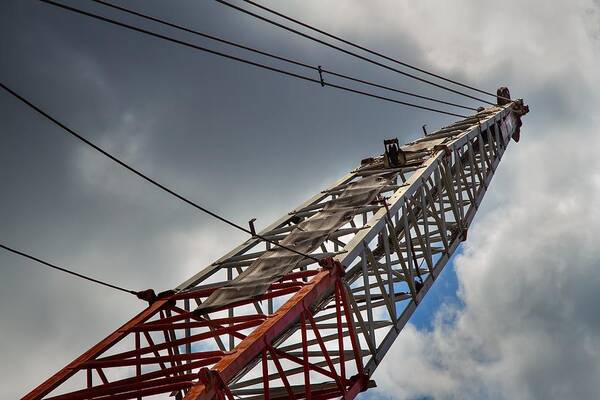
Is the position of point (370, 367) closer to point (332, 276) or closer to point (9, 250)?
point (332, 276)

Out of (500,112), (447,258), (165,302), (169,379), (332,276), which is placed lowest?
(169,379)

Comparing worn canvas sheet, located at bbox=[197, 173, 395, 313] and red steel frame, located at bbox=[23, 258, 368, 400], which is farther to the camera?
worn canvas sheet, located at bbox=[197, 173, 395, 313]

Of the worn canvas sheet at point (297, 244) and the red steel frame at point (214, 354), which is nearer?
the red steel frame at point (214, 354)

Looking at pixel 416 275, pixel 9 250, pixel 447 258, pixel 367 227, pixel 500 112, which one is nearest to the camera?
pixel 9 250

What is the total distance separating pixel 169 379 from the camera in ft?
54.6

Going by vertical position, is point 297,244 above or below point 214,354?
above

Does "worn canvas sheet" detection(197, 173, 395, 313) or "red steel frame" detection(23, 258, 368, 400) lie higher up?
"worn canvas sheet" detection(197, 173, 395, 313)

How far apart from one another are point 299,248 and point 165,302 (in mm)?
3881

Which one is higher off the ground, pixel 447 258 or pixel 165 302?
pixel 447 258

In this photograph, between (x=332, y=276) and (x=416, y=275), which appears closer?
(x=332, y=276)

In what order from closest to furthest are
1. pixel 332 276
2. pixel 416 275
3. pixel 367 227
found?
pixel 332 276, pixel 367 227, pixel 416 275

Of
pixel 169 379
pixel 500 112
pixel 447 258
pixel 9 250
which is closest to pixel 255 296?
pixel 169 379

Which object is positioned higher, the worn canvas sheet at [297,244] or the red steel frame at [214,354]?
the worn canvas sheet at [297,244]

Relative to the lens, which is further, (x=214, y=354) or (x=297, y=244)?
(x=297, y=244)
